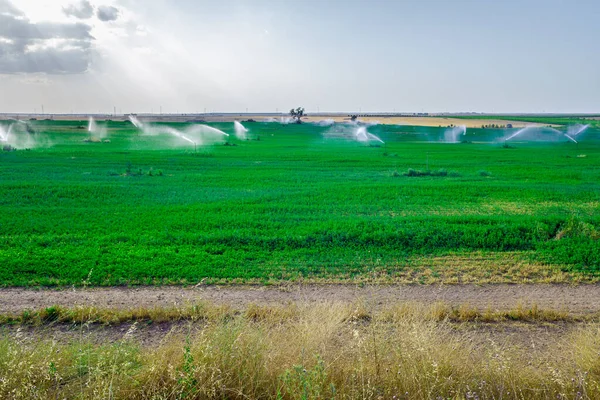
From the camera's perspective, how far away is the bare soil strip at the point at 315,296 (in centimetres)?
1180

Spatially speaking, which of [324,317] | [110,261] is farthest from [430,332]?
[110,261]

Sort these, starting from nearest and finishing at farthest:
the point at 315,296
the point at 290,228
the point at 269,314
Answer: the point at 269,314
the point at 315,296
the point at 290,228

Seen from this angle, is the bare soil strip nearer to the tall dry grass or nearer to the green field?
the green field

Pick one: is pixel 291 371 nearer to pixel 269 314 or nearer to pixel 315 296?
pixel 269 314

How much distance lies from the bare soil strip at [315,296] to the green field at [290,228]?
26.4 inches

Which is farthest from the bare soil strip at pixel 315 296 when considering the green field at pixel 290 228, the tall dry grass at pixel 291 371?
the tall dry grass at pixel 291 371

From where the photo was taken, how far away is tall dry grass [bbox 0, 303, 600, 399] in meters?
6.58

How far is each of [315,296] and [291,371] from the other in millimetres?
5386

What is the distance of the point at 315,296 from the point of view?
496 inches

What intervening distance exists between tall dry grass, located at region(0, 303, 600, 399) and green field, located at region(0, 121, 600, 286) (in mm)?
2355

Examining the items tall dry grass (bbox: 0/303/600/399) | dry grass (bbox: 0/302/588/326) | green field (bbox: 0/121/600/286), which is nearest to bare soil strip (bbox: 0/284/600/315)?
dry grass (bbox: 0/302/588/326)

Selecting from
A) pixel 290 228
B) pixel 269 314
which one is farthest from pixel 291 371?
pixel 290 228

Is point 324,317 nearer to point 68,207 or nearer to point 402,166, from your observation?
point 68,207

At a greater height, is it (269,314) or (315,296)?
(269,314)
